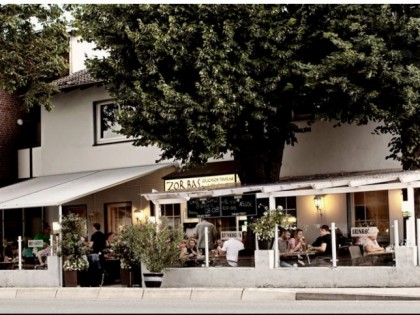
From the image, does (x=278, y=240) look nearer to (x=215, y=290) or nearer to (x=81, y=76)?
(x=215, y=290)

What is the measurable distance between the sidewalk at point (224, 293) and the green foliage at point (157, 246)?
0.77 meters

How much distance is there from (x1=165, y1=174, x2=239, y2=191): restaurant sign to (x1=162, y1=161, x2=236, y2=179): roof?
10cm

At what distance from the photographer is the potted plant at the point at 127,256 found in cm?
1991

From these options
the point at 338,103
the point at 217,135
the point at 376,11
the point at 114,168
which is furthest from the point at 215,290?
the point at 114,168

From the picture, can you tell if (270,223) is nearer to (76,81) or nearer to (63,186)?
(63,186)

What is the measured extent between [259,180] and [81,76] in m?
9.57

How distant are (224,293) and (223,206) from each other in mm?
3718

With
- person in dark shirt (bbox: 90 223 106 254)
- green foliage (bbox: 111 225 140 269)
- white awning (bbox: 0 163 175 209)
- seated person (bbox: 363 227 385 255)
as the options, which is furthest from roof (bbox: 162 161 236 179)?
Answer: seated person (bbox: 363 227 385 255)

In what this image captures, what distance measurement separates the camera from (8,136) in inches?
1176

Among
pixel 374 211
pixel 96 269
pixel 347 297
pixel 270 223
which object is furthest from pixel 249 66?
pixel 96 269

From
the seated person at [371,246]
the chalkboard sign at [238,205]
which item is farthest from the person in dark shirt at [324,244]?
the chalkboard sign at [238,205]

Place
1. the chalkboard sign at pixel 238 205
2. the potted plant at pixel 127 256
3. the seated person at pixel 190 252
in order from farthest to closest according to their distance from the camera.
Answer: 1. the chalkboard sign at pixel 238 205
2. the seated person at pixel 190 252
3. the potted plant at pixel 127 256

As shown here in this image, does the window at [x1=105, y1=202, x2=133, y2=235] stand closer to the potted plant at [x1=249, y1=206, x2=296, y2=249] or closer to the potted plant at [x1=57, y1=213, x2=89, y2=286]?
the potted plant at [x1=57, y1=213, x2=89, y2=286]

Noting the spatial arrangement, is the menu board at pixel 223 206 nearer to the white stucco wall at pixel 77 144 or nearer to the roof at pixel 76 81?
the white stucco wall at pixel 77 144
